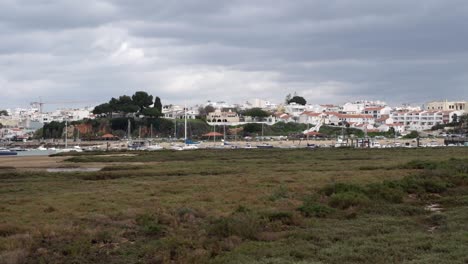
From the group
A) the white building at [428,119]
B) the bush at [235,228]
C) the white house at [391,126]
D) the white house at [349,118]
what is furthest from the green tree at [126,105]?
the bush at [235,228]

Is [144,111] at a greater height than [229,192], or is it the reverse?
[144,111]

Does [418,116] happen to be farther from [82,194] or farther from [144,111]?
[82,194]

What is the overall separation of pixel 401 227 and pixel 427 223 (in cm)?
188

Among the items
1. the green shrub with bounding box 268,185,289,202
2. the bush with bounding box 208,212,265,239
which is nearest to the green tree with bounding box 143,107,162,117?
the green shrub with bounding box 268,185,289,202

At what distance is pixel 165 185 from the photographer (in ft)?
116

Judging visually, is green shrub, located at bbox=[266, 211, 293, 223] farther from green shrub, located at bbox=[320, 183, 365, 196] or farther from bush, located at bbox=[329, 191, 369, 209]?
green shrub, located at bbox=[320, 183, 365, 196]

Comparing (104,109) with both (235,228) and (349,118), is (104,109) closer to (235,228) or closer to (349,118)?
(349,118)

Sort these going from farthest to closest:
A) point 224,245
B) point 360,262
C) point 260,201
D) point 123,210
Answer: point 260,201, point 123,210, point 224,245, point 360,262

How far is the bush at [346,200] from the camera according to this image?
25.6 metres

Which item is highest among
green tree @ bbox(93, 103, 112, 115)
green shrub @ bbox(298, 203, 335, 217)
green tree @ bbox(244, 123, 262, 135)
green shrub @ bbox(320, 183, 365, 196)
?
green tree @ bbox(93, 103, 112, 115)

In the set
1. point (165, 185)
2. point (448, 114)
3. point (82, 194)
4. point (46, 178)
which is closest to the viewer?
point (82, 194)

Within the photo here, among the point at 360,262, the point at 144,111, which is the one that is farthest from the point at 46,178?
the point at 144,111

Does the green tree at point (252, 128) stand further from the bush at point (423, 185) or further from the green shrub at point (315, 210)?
the green shrub at point (315, 210)

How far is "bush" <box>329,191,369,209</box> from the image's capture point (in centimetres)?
2561
